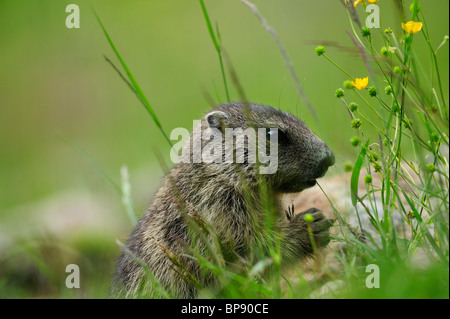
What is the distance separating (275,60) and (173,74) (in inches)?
126

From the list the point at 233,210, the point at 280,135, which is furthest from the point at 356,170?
the point at 233,210

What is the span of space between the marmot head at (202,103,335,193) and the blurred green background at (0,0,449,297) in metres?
4.14

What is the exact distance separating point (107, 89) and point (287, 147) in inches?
563

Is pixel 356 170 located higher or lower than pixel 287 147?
lower

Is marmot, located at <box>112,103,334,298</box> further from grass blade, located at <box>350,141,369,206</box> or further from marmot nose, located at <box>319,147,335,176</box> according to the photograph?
grass blade, located at <box>350,141,369,206</box>

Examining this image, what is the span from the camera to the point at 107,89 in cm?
1800

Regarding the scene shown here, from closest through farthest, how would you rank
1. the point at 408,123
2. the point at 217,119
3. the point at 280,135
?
the point at 408,123 < the point at 280,135 < the point at 217,119

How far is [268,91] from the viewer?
13.5 m

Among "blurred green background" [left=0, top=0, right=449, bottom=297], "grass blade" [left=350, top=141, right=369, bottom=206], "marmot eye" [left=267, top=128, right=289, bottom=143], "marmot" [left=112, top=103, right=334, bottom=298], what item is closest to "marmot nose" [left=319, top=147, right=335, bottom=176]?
"marmot" [left=112, top=103, right=334, bottom=298]

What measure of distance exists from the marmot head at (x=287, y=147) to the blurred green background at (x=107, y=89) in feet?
13.6

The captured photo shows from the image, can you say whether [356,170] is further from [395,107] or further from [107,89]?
[107,89]

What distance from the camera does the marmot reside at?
14.4ft

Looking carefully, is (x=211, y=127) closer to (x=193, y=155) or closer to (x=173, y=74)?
(x=193, y=155)

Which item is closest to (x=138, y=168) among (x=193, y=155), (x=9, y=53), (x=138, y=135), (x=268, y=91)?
(x=138, y=135)
